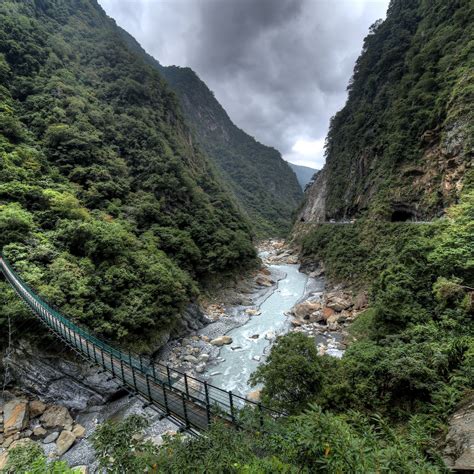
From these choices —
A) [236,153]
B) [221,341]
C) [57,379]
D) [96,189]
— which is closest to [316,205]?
[221,341]

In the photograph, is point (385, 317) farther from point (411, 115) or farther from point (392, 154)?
point (411, 115)

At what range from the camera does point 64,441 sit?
864 centimetres

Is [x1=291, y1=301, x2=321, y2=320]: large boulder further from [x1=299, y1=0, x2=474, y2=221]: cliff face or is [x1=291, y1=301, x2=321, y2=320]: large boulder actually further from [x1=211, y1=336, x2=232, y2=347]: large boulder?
[x1=299, y1=0, x2=474, y2=221]: cliff face

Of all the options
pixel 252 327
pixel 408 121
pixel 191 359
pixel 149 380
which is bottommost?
pixel 252 327

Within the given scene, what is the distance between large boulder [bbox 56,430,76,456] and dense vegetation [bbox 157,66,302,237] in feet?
257

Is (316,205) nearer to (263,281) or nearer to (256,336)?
(263,281)

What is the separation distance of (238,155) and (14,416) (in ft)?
389

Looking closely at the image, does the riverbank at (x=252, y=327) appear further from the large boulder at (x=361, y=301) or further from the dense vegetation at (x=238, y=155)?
the dense vegetation at (x=238, y=155)

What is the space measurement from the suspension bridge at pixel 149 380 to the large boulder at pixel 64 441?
2.83 meters

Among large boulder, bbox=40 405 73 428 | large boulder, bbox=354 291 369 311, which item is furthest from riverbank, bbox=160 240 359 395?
large boulder, bbox=40 405 73 428

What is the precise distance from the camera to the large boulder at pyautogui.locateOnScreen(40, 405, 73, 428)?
30.6 ft

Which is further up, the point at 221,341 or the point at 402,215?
the point at 402,215

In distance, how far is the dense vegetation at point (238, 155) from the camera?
9612cm

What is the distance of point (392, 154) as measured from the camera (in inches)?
914
